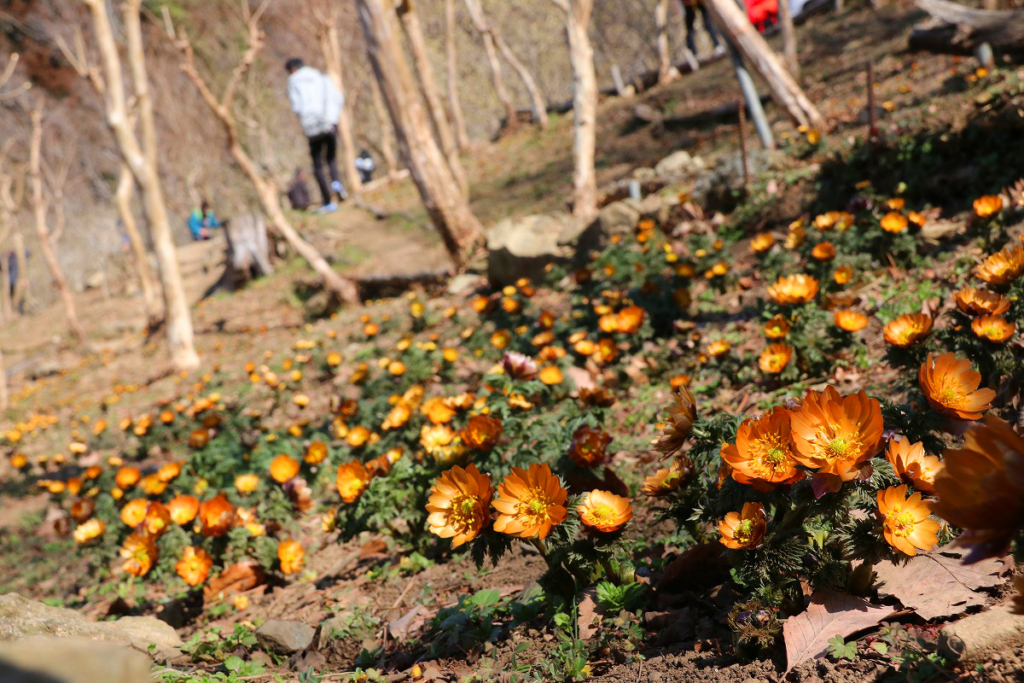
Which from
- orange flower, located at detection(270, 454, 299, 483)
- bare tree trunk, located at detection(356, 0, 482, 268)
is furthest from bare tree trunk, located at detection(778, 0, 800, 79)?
orange flower, located at detection(270, 454, 299, 483)

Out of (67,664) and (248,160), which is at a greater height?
(248,160)

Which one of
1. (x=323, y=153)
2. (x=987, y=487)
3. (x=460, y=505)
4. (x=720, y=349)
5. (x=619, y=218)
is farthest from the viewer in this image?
(x=323, y=153)

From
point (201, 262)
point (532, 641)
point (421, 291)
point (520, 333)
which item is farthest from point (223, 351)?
point (532, 641)

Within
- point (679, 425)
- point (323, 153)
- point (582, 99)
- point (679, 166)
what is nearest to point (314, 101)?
point (323, 153)

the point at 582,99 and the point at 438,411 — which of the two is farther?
the point at 582,99

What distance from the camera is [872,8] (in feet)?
43.7

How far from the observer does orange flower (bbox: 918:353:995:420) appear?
145 centimetres

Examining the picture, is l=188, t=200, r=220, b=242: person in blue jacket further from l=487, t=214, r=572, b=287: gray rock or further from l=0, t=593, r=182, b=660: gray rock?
l=0, t=593, r=182, b=660: gray rock

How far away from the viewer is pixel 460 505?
5.61 ft

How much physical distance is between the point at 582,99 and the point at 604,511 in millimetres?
6671

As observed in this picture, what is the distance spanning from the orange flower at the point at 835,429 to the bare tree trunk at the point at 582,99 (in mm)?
6190

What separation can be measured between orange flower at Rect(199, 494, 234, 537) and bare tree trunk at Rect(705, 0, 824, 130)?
645 cm

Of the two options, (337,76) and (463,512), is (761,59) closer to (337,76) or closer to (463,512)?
(463,512)

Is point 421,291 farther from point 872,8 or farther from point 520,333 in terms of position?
point 872,8
